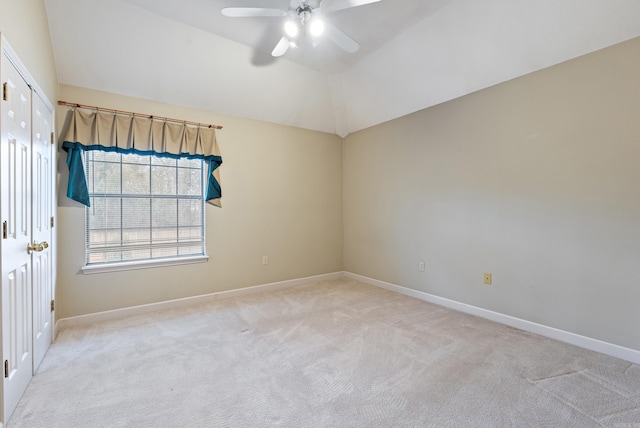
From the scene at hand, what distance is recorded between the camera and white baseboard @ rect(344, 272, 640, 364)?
7.63 feet

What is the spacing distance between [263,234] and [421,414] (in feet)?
10.1

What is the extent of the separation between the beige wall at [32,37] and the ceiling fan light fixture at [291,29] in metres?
1.69

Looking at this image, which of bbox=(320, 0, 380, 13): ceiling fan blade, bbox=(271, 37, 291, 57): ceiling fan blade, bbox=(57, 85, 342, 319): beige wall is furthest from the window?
bbox=(320, 0, 380, 13): ceiling fan blade

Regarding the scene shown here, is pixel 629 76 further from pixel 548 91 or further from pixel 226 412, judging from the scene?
pixel 226 412

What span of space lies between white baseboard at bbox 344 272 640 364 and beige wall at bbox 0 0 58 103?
14.3ft

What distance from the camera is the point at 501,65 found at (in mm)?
2873

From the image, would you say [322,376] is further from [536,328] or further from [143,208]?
[143,208]

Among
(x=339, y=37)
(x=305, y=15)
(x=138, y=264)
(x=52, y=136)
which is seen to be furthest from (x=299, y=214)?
(x=52, y=136)

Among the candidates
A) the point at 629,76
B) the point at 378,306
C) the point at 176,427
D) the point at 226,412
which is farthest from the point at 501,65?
the point at 176,427

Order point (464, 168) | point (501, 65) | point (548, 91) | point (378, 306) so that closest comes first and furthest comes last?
point (548, 91)
point (501, 65)
point (464, 168)
point (378, 306)

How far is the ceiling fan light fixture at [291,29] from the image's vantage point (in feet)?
7.53

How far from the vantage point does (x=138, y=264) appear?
333cm

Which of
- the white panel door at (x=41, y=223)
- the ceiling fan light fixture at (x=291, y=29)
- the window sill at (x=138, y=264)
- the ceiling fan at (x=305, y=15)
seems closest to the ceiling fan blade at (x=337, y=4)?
the ceiling fan at (x=305, y=15)

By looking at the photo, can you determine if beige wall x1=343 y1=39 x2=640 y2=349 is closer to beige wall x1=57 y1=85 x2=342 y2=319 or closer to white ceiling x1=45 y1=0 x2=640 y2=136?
white ceiling x1=45 y1=0 x2=640 y2=136
